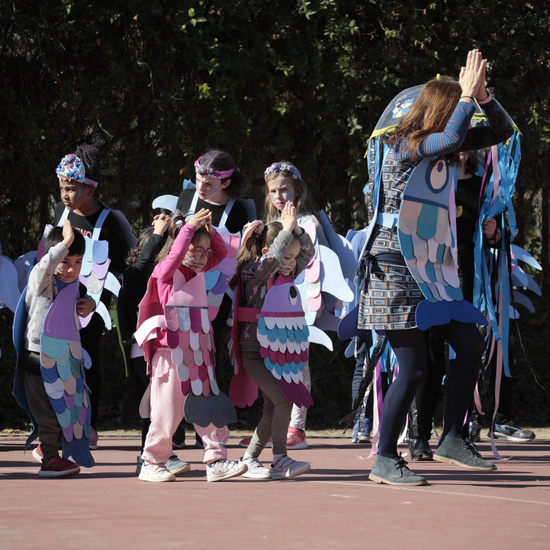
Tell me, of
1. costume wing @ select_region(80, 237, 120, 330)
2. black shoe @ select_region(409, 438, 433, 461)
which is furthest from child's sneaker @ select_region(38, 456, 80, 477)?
black shoe @ select_region(409, 438, 433, 461)

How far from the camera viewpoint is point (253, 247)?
17.8 feet

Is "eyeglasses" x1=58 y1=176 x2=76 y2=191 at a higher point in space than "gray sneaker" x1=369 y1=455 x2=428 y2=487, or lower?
higher

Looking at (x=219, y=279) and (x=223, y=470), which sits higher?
(x=219, y=279)

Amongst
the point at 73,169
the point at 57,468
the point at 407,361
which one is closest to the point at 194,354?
the point at 57,468

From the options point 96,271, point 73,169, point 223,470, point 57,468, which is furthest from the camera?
point 96,271

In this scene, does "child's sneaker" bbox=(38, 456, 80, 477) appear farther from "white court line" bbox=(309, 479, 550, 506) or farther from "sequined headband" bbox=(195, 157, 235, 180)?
"sequined headband" bbox=(195, 157, 235, 180)

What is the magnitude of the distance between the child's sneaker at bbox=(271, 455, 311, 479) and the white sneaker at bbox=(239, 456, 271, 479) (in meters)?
0.04

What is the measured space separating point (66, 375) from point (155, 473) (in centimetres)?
72

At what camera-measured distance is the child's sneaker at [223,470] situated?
489cm

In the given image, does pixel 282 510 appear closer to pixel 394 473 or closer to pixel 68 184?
pixel 394 473

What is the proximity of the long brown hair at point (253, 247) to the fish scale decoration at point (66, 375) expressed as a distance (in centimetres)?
83

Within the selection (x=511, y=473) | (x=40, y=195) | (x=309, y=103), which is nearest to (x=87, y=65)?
(x=40, y=195)

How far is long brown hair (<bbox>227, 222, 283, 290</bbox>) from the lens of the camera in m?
5.39

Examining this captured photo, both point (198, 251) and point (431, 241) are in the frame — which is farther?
point (198, 251)
